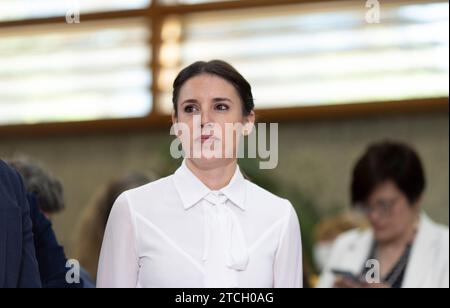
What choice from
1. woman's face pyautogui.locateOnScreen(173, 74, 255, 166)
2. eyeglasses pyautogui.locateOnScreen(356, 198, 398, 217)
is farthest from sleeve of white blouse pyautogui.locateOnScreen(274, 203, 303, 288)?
eyeglasses pyautogui.locateOnScreen(356, 198, 398, 217)

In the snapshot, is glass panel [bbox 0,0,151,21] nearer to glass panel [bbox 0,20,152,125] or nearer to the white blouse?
glass panel [bbox 0,20,152,125]

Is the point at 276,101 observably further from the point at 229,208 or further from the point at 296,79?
the point at 229,208

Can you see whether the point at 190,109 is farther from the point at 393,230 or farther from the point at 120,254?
the point at 393,230

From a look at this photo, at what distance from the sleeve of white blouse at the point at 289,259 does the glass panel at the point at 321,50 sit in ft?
0.96

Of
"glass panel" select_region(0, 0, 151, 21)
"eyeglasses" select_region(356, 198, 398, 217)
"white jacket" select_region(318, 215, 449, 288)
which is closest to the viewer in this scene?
"glass panel" select_region(0, 0, 151, 21)

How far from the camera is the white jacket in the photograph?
211 centimetres

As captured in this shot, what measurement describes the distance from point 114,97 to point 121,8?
0.38 meters

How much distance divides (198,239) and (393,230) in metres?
0.93

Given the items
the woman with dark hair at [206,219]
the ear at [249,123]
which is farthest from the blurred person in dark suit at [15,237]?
the ear at [249,123]

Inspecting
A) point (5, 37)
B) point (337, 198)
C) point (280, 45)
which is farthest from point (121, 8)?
point (337, 198)

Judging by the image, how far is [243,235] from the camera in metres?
1.35

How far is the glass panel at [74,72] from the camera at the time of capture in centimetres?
216

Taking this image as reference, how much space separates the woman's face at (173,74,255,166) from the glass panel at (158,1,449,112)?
200mm

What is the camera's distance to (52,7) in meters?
1.91
